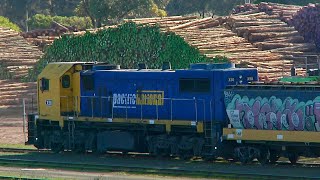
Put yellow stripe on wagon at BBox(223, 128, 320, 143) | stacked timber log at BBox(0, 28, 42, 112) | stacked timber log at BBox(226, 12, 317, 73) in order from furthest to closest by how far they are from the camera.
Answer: stacked timber log at BBox(0, 28, 42, 112), stacked timber log at BBox(226, 12, 317, 73), yellow stripe on wagon at BBox(223, 128, 320, 143)

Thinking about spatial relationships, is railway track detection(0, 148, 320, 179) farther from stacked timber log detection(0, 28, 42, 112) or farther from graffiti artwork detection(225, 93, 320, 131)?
stacked timber log detection(0, 28, 42, 112)

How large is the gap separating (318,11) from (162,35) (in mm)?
17672

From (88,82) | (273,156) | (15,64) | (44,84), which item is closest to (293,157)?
(273,156)

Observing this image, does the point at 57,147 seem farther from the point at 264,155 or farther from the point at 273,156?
the point at 273,156

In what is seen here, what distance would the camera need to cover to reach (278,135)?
26.6 meters

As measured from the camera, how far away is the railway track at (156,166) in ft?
81.1

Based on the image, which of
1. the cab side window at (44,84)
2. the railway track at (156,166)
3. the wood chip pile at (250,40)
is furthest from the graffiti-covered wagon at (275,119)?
the wood chip pile at (250,40)

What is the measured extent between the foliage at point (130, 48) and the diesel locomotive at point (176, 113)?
1433 centimetres

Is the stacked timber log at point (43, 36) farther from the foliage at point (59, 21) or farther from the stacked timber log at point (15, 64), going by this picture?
the foliage at point (59, 21)

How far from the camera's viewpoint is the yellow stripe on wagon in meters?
25.8

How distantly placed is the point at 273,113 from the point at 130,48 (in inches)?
903

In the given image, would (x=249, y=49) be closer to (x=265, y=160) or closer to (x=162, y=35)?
(x=162, y=35)

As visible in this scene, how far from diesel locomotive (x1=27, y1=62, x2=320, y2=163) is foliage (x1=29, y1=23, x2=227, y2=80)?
564 inches

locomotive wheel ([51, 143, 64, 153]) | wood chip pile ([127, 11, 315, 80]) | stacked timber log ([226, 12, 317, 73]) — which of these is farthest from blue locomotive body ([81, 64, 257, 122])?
stacked timber log ([226, 12, 317, 73])
